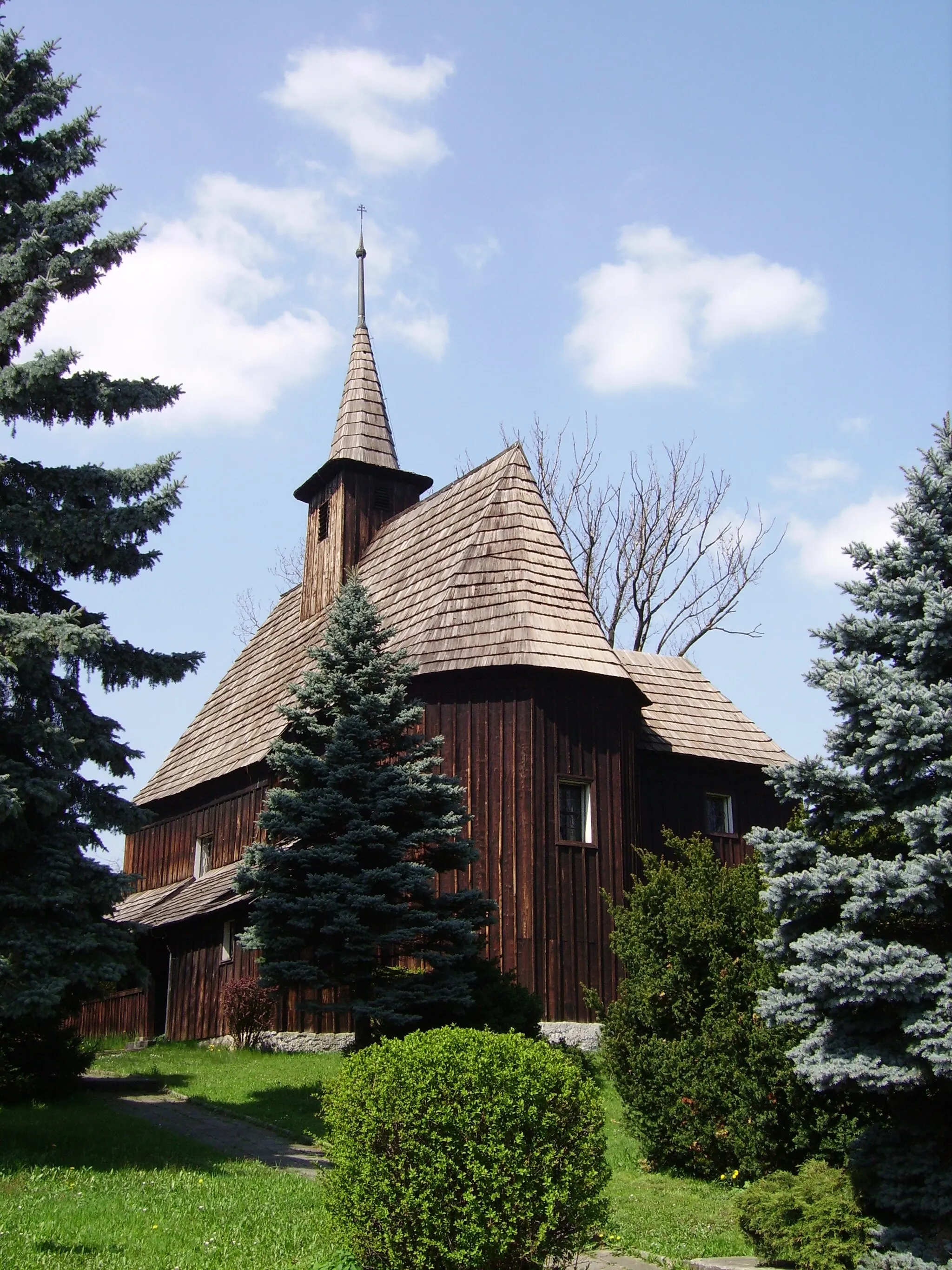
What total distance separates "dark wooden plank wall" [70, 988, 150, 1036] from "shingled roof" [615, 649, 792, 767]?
11132 millimetres

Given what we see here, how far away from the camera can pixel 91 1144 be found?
12117 mm

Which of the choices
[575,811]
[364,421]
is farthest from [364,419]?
[575,811]

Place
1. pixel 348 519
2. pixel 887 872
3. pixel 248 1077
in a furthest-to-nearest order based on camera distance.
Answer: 1. pixel 348 519
2. pixel 248 1077
3. pixel 887 872

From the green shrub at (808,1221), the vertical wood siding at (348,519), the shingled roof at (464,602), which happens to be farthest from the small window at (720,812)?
the green shrub at (808,1221)

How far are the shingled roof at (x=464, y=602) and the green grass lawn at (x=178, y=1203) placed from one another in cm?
773

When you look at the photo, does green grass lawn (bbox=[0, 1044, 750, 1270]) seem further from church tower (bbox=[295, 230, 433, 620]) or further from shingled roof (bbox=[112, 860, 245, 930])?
church tower (bbox=[295, 230, 433, 620])

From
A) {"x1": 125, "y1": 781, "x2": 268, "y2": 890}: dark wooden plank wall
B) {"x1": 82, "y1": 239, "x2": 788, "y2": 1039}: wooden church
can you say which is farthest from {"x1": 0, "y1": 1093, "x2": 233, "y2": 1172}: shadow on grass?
{"x1": 125, "y1": 781, "x2": 268, "y2": 890}: dark wooden plank wall

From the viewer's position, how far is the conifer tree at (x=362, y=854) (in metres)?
15.1

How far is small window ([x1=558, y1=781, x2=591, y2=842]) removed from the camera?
19.5m

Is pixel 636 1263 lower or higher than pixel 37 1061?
lower

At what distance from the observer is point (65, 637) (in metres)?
12.0

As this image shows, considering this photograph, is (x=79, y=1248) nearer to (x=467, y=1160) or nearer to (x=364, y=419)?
(x=467, y=1160)

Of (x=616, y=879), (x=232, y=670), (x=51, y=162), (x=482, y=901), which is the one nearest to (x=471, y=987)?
(x=482, y=901)

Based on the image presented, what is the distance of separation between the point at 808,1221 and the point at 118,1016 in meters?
20.1
